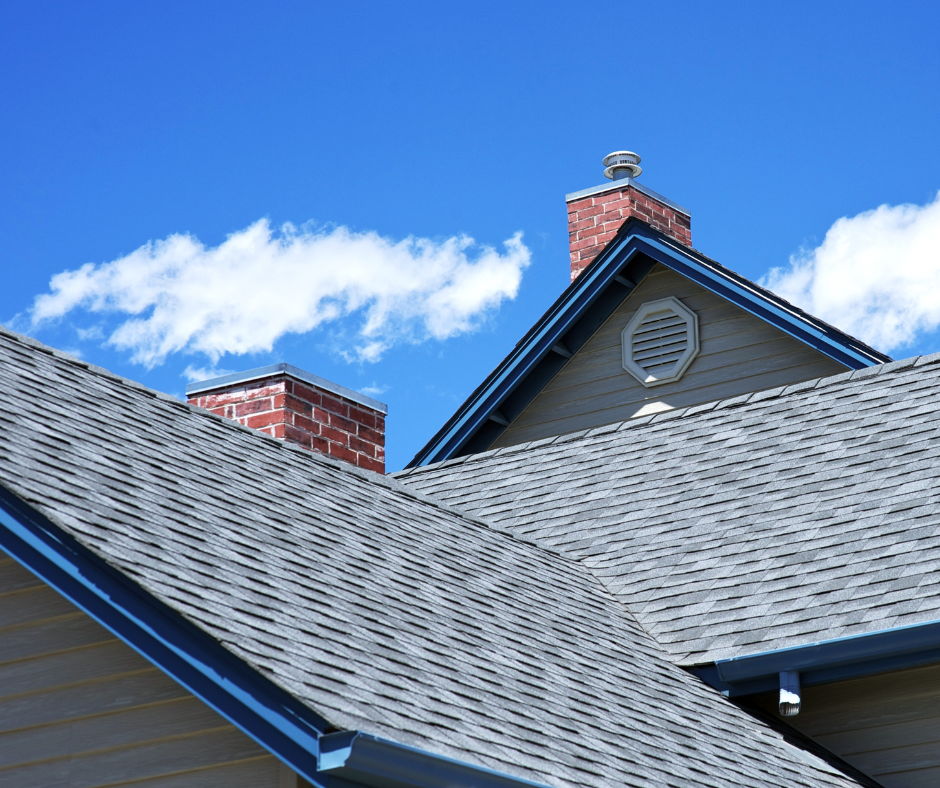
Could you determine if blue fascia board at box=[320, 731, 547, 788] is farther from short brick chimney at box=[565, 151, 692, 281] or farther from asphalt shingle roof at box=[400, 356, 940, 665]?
short brick chimney at box=[565, 151, 692, 281]

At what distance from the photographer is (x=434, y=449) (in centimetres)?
1677

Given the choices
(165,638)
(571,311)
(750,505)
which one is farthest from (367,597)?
(571,311)

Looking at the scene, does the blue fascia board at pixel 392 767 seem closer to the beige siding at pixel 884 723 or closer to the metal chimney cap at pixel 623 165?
the beige siding at pixel 884 723

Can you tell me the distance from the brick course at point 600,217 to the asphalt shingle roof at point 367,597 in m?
7.17

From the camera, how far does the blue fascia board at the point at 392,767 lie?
5.41 meters

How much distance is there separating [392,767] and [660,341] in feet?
36.6

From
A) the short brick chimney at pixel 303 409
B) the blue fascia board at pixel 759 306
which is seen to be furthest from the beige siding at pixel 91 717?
the blue fascia board at pixel 759 306

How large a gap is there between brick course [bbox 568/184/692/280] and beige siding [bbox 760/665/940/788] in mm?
8819

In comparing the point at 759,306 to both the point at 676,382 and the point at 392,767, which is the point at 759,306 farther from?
the point at 392,767

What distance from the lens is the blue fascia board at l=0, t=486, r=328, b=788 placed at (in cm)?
560

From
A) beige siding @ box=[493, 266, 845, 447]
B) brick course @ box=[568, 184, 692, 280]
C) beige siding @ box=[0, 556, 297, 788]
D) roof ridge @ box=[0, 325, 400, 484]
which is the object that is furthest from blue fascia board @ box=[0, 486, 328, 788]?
brick course @ box=[568, 184, 692, 280]

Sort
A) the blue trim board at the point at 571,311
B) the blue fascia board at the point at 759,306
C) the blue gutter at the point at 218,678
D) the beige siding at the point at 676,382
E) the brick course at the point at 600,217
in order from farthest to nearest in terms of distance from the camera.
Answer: the brick course at the point at 600,217 → the blue trim board at the point at 571,311 → the beige siding at the point at 676,382 → the blue fascia board at the point at 759,306 → the blue gutter at the point at 218,678

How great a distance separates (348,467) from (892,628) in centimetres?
450

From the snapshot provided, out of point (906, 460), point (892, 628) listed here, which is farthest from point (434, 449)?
point (892, 628)
